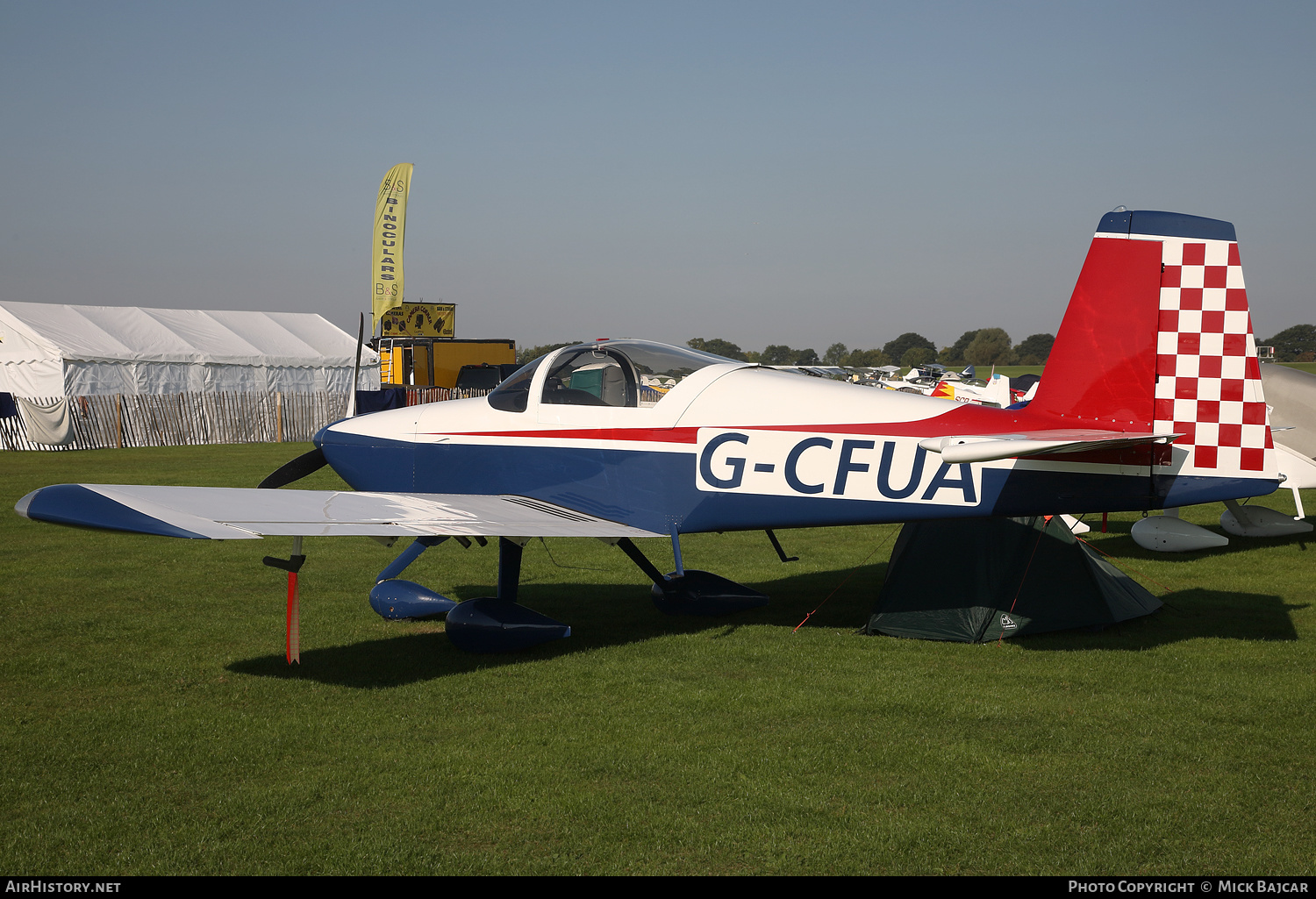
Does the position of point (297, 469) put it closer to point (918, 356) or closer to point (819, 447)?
point (819, 447)

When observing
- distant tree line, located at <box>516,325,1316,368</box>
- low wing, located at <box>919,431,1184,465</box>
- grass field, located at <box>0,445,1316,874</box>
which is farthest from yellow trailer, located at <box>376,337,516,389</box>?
distant tree line, located at <box>516,325,1316,368</box>

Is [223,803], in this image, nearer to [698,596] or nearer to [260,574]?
[698,596]

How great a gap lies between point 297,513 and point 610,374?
2.27m

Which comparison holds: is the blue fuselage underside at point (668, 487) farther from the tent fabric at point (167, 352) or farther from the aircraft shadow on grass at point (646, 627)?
the tent fabric at point (167, 352)

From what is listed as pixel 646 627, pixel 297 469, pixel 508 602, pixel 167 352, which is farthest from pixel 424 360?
pixel 508 602

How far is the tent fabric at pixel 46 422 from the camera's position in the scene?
23.0 m

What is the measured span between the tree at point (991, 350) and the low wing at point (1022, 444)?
129 m

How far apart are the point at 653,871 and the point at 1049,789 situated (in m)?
1.80

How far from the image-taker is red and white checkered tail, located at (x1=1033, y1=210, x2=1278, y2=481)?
5.48 meters

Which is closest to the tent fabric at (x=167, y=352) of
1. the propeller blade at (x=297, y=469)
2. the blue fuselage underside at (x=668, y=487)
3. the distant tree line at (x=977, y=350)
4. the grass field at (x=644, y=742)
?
the grass field at (x=644, y=742)

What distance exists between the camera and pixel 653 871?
337cm

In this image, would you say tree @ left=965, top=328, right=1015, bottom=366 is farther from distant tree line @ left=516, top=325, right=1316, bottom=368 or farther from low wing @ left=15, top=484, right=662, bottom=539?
low wing @ left=15, top=484, right=662, bottom=539

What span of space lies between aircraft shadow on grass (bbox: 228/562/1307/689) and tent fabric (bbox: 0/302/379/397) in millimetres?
23259

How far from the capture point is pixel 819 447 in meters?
5.93
